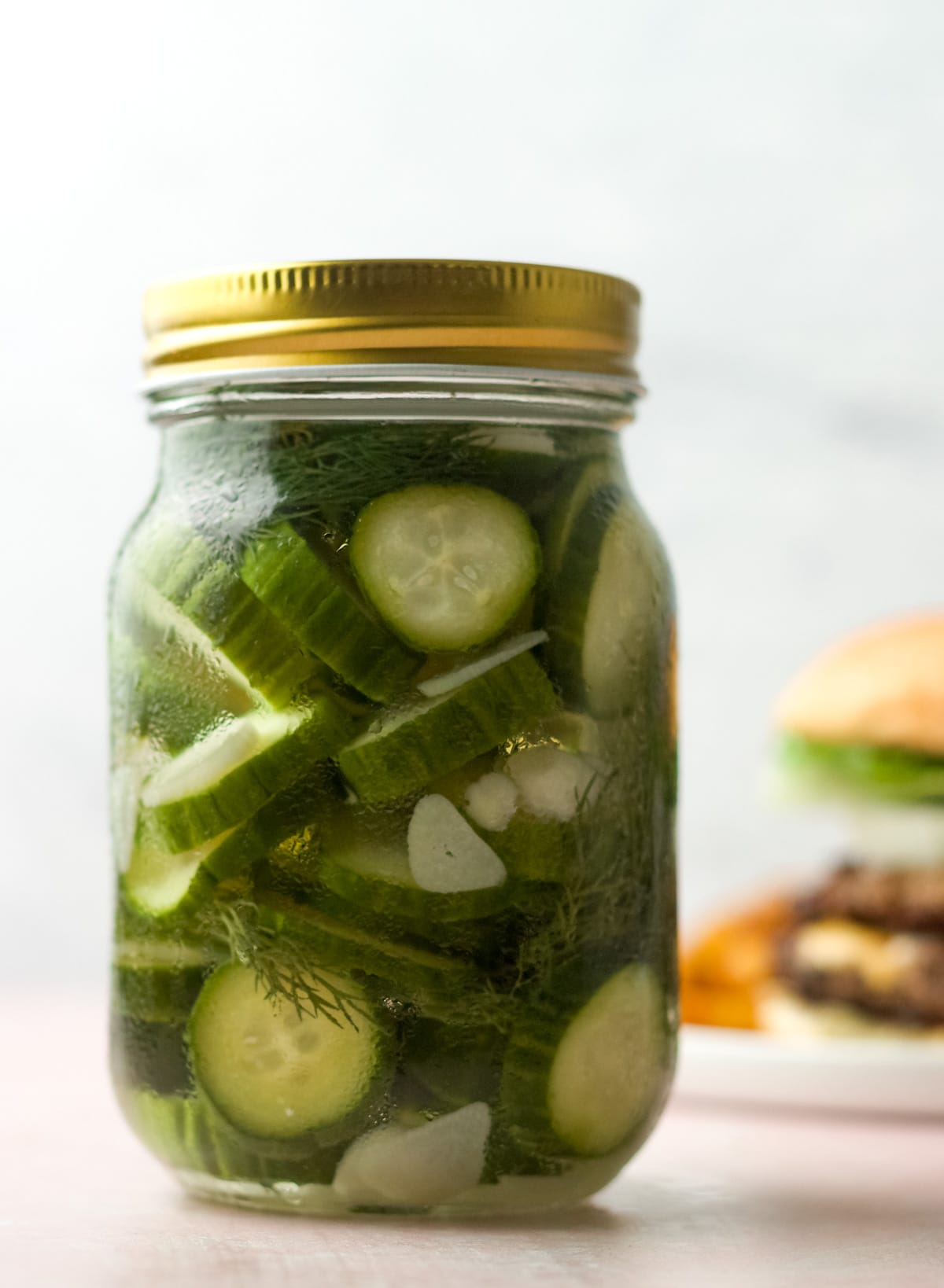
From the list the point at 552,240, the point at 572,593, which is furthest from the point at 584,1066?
the point at 552,240

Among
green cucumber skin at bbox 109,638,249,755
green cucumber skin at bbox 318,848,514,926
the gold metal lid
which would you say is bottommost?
green cucumber skin at bbox 318,848,514,926

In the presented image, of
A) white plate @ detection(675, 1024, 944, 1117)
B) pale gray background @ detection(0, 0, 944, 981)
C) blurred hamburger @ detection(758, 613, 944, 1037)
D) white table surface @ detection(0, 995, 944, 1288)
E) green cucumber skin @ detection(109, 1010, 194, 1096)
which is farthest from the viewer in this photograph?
pale gray background @ detection(0, 0, 944, 981)

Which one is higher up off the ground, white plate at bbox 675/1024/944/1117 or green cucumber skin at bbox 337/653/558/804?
green cucumber skin at bbox 337/653/558/804

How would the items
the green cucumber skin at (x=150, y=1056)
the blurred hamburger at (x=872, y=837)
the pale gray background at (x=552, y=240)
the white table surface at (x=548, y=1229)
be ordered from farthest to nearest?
1. the pale gray background at (x=552, y=240)
2. the blurred hamburger at (x=872, y=837)
3. the green cucumber skin at (x=150, y=1056)
4. the white table surface at (x=548, y=1229)

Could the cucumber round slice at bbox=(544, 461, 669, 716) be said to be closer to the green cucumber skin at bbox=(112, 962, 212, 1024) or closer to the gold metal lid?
the gold metal lid

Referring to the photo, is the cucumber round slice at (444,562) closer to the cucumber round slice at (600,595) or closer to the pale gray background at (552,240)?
the cucumber round slice at (600,595)

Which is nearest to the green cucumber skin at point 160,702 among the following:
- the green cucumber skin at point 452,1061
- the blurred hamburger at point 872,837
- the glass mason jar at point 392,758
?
the glass mason jar at point 392,758

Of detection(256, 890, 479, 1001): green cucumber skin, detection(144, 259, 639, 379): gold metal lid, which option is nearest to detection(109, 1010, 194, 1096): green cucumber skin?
detection(256, 890, 479, 1001): green cucumber skin

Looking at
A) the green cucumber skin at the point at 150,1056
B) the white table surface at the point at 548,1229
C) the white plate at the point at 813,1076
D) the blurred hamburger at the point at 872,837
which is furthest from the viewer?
the blurred hamburger at the point at 872,837
